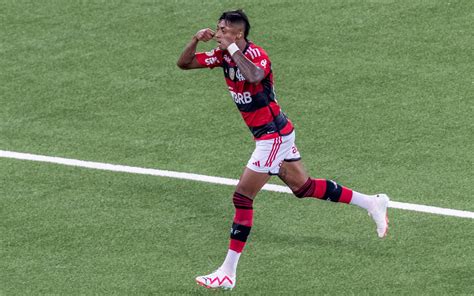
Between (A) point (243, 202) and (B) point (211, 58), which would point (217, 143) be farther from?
(A) point (243, 202)

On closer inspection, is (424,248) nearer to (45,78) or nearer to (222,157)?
(222,157)

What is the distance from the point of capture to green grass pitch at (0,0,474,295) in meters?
11.7

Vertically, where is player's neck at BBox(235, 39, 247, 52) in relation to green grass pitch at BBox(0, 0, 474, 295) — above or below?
above

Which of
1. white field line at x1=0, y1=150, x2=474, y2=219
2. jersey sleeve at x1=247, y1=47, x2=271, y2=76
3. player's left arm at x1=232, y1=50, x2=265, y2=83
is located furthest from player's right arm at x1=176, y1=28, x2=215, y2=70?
white field line at x1=0, y1=150, x2=474, y2=219

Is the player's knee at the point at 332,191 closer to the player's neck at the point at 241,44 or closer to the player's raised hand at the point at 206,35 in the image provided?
the player's neck at the point at 241,44

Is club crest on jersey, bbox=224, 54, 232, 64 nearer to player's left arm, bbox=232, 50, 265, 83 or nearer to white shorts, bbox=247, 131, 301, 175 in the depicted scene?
player's left arm, bbox=232, 50, 265, 83

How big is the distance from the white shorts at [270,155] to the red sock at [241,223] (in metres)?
0.33

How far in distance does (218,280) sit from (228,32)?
2391 millimetres

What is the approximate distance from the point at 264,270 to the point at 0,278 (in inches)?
102

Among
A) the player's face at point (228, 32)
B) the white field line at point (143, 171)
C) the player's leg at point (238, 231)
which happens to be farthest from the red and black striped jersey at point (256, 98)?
the white field line at point (143, 171)

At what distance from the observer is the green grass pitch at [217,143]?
11.7 meters

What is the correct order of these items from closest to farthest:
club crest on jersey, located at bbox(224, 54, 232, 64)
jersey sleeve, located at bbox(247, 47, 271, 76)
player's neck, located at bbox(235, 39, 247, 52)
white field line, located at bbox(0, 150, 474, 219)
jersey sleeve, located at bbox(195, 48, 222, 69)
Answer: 1. jersey sleeve, located at bbox(247, 47, 271, 76)
2. player's neck, located at bbox(235, 39, 247, 52)
3. club crest on jersey, located at bbox(224, 54, 232, 64)
4. jersey sleeve, located at bbox(195, 48, 222, 69)
5. white field line, located at bbox(0, 150, 474, 219)

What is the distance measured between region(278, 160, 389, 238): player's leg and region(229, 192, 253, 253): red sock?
2.03 feet

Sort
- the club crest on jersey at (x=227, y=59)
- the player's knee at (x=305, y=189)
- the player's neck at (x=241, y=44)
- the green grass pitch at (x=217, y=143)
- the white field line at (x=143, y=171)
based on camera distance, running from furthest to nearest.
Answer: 1. the white field line at (x=143, y=171)
2. the player's knee at (x=305, y=189)
3. the green grass pitch at (x=217, y=143)
4. the club crest on jersey at (x=227, y=59)
5. the player's neck at (x=241, y=44)
